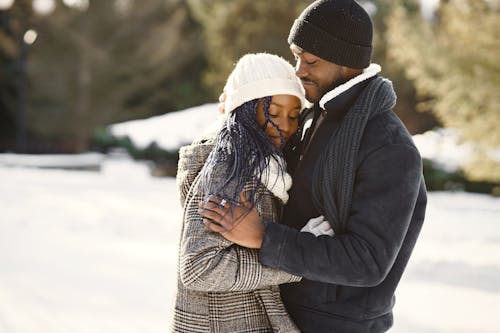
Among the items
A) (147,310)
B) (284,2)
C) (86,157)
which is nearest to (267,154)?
(147,310)

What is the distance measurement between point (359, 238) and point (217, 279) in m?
0.39

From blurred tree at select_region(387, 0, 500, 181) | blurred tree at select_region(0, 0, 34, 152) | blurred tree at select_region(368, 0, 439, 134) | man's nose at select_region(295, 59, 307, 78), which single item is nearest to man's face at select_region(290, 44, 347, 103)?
man's nose at select_region(295, 59, 307, 78)

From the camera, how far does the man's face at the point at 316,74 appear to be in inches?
71.4

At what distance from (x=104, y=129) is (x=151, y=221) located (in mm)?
17055

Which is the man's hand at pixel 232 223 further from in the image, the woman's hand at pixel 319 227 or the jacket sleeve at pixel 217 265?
the woman's hand at pixel 319 227

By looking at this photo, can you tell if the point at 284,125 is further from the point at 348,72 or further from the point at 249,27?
the point at 249,27

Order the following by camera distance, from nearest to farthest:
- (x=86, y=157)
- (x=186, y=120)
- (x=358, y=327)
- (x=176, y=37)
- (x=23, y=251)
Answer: (x=358, y=327) → (x=186, y=120) → (x=23, y=251) → (x=86, y=157) → (x=176, y=37)

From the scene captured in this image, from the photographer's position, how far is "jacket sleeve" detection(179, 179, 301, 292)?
169cm

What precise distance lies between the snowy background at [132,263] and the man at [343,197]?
118cm

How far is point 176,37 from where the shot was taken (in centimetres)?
2634

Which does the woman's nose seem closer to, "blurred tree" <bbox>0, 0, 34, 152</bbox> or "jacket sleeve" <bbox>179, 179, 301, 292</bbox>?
"jacket sleeve" <bbox>179, 179, 301, 292</bbox>

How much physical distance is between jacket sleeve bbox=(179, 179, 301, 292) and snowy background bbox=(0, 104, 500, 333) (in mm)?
1257

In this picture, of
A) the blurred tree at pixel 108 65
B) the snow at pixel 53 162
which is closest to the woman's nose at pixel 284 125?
the snow at pixel 53 162

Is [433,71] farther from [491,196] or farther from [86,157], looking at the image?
[86,157]
